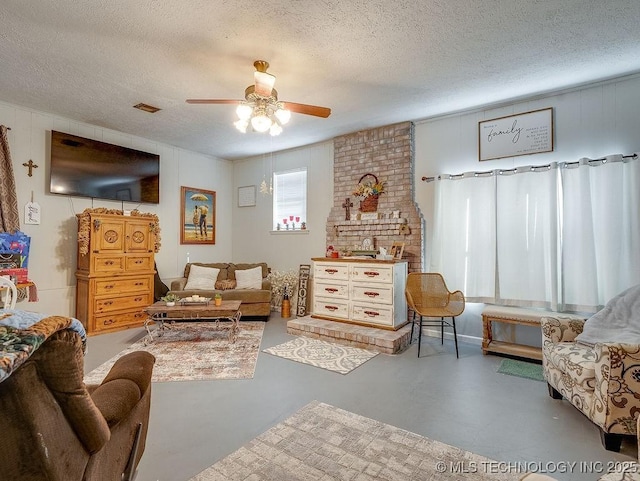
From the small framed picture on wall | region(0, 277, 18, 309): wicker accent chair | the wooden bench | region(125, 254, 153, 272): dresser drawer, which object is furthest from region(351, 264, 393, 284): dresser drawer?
region(0, 277, 18, 309): wicker accent chair

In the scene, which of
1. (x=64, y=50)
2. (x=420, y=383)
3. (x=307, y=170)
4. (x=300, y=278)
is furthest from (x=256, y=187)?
(x=420, y=383)

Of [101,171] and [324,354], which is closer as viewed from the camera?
[324,354]

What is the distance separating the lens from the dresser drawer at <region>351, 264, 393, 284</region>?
161 inches

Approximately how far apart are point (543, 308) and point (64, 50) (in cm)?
533

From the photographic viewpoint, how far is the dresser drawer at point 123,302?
4406mm

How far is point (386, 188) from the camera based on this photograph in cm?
480

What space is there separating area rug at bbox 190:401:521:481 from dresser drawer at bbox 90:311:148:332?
11.2ft

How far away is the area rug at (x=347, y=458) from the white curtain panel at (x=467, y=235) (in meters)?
2.44

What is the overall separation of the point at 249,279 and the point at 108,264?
6.64 feet

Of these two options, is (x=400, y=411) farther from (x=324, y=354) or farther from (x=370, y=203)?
(x=370, y=203)

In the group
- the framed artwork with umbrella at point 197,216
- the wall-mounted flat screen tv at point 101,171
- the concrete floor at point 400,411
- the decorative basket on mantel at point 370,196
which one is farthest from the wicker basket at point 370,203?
the wall-mounted flat screen tv at point 101,171

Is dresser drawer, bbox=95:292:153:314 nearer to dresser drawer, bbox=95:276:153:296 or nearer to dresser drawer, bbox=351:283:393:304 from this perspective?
dresser drawer, bbox=95:276:153:296

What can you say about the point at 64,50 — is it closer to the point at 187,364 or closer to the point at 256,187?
the point at 187,364

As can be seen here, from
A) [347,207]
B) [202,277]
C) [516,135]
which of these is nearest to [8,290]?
[202,277]
